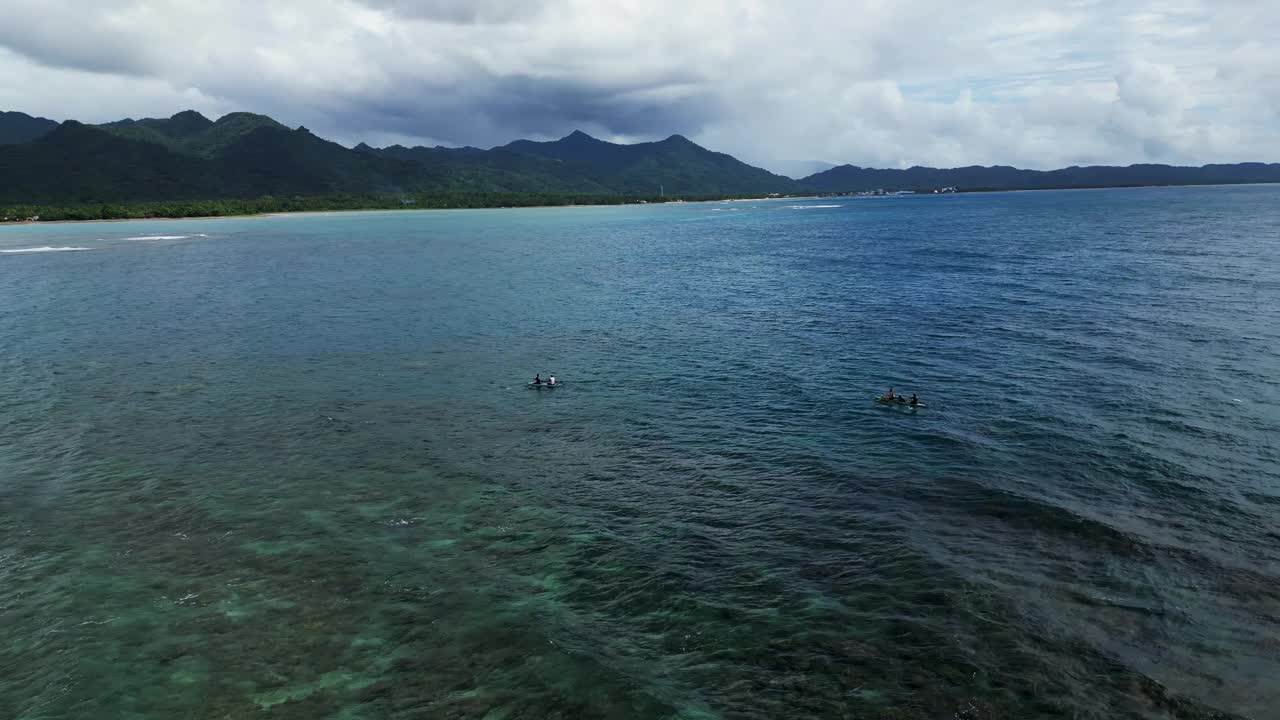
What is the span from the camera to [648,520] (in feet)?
97.3

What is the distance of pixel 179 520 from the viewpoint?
1162 inches

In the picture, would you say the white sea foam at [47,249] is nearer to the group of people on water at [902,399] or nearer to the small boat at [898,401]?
the small boat at [898,401]

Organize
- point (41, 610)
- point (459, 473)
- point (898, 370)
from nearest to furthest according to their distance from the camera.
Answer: point (41, 610)
point (459, 473)
point (898, 370)

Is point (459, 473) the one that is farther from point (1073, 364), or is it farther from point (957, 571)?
point (1073, 364)

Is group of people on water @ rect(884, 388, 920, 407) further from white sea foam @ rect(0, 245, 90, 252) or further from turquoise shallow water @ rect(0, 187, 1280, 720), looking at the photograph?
white sea foam @ rect(0, 245, 90, 252)

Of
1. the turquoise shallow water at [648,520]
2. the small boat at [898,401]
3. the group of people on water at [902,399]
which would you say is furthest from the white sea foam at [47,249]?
the group of people on water at [902,399]

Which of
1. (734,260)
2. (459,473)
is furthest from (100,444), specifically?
(734,260)

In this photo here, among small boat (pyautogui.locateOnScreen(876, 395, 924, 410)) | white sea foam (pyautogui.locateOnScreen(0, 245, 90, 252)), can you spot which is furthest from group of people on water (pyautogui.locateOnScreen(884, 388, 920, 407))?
white sea foam (pyautogui.locateOnScreen(0, 245, 90, 252))

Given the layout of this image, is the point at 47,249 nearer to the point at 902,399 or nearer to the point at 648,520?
the point at 648,520

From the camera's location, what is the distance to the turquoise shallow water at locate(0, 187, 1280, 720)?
794 inches

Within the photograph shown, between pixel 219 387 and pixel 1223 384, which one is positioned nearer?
pixel 1223 384

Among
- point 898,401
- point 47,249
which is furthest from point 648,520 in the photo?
point 47,249


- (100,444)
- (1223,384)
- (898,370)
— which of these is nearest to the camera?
(100,444)

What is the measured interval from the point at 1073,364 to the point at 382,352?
56213 mm
